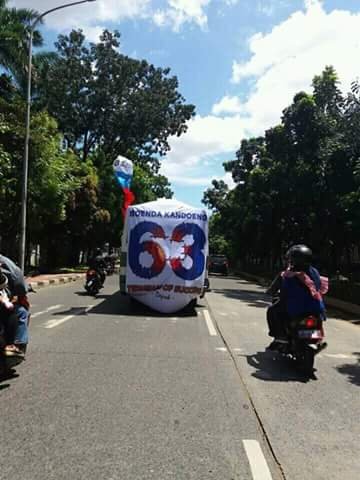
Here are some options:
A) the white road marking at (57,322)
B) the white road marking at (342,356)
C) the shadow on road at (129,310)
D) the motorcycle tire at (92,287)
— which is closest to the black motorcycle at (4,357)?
the white road marking at (57,322)

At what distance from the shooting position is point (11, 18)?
27.5 meters

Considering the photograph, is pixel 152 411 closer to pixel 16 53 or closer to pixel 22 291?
pixel 22 291

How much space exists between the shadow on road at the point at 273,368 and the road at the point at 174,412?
0.02 metres

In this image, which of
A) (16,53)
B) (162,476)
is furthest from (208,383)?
(16,53)

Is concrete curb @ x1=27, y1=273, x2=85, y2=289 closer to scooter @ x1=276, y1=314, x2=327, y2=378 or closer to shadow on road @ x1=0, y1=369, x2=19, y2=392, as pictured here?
shadow on road @ x1=0, y1=369, x2=19, y2=392

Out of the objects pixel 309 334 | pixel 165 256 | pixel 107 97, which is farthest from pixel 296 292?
pixel 107 97

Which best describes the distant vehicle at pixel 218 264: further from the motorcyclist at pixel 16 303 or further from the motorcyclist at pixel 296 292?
the motorcyclist at pixel 16 303

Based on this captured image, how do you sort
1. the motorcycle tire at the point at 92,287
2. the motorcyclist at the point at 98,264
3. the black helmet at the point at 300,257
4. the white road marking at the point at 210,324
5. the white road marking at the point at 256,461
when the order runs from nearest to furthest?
the white road marking at the point at 256,461 → the black helmet at the point at 300,257 → the white road marking at the point at 210,324 → the motorcycle tire at the point at 92,287 → the motorcyclist at the point at 98,264

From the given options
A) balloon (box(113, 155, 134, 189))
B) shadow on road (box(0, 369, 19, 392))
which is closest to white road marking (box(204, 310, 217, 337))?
shadow on road (box(0, 369, 19, 392))

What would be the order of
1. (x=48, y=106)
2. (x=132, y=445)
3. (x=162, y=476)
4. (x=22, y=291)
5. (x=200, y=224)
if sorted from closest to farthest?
(x=162, y=476)
(x=132, y=445)
(x=22, y=291)
(x=200, y=224)
(x=48, y=106)

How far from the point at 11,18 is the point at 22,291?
24099 mm

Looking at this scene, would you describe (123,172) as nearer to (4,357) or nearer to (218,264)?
(4,357)

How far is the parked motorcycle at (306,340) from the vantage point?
25.5 feet

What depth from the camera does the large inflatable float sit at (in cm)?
1489
